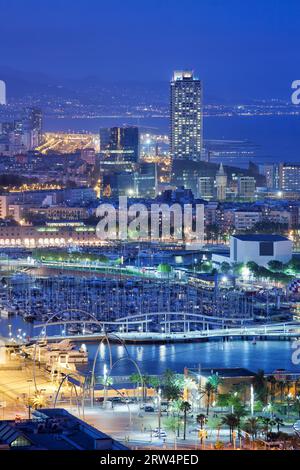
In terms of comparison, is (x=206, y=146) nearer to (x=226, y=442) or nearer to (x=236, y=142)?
(x=236, y=142)

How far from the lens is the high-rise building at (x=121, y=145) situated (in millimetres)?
24969

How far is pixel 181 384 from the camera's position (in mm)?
7410

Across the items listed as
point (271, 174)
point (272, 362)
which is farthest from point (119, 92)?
point (272, 362)

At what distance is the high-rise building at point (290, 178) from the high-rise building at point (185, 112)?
1.90 metres

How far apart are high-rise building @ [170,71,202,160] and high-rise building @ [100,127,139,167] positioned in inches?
24.4

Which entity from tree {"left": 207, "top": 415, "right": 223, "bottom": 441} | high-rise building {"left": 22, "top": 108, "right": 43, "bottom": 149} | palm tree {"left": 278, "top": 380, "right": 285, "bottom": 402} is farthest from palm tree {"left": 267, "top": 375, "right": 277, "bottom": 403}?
high-rise building {"left": 22, "top": 108, "right": 43, "bottom": 149}

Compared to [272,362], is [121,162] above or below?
above

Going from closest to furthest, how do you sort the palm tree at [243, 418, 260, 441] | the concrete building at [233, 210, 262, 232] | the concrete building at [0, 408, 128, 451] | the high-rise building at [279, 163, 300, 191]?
the concrete building at [0, 408, 128, 451], the palm tree at [243, 418, 260, 441], the concrete building at [233, 210, 262, 232], the high-rise building at [279, 163, 300, 191]

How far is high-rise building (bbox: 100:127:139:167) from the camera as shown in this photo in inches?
983

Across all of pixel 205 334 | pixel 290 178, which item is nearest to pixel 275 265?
pixel 205 334

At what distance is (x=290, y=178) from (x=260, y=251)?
31.4 ft

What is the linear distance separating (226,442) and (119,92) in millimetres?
21891

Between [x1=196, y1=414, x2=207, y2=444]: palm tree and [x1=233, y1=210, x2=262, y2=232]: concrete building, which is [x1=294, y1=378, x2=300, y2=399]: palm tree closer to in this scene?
[x1=196, y1=414, x2=207, y2=444]: palm tree

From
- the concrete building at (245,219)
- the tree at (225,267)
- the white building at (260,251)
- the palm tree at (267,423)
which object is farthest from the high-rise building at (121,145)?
the palm tree at (267,423)
